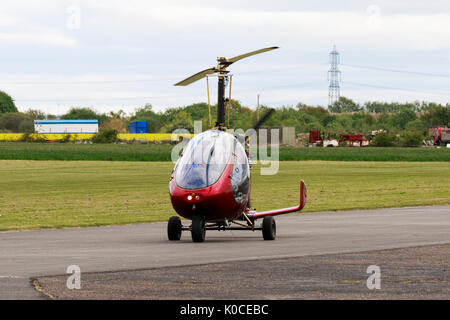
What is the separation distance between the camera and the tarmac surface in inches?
569

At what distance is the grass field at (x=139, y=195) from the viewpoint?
2984cm

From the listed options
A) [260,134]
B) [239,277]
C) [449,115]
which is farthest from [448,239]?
[449,115]

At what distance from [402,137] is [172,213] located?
127926 mm

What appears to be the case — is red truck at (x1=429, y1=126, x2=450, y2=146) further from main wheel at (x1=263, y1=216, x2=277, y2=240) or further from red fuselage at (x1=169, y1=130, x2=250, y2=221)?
red fuselage at (x1=169, y1=130, x2=250, y2=221)

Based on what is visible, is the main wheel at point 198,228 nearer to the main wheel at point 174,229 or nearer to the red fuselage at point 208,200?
the red fuselage at point 208,200

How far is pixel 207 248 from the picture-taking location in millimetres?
19062

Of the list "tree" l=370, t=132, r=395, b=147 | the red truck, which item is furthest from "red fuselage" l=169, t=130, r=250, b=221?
"tree" l=370, t=132, r=395, b=147

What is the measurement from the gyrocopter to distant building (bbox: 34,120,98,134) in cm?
16777

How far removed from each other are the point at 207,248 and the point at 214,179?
1594 mm

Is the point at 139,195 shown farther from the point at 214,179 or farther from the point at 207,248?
the point at 207,248

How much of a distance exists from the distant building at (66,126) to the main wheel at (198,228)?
553 feet

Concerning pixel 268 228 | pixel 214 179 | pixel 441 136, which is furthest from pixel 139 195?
pixel 441 136

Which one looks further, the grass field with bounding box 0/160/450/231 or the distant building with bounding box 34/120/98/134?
the distant building with bounding box 34/120/98/134

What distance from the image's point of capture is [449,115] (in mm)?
198500
